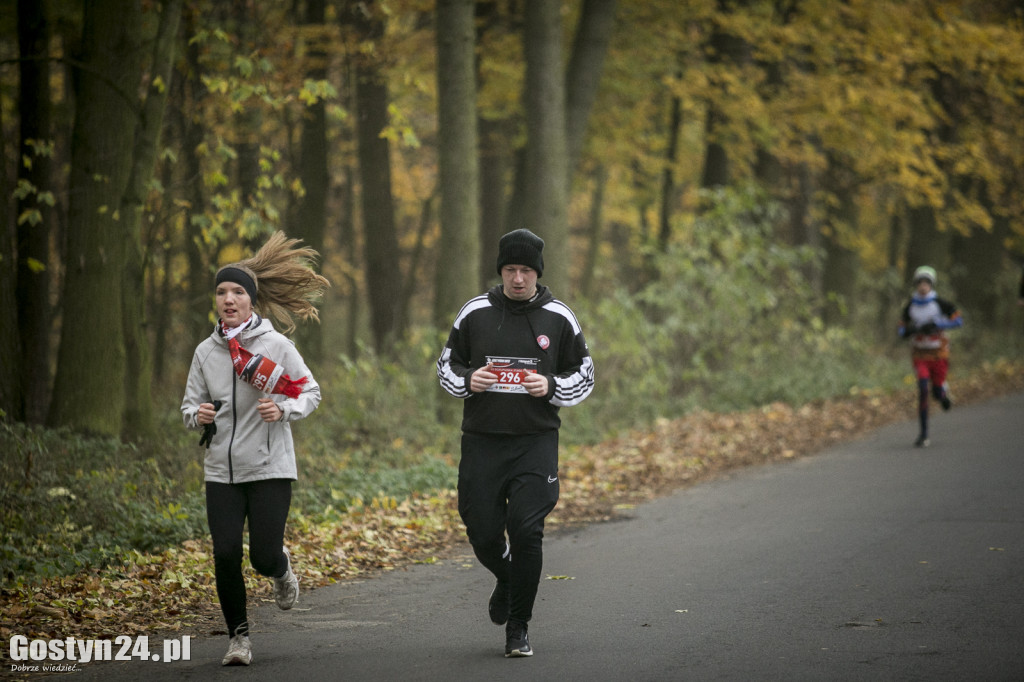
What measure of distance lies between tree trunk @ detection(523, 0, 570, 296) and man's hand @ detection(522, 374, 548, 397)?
972 cm

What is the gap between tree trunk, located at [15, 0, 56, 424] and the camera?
12.1 meters

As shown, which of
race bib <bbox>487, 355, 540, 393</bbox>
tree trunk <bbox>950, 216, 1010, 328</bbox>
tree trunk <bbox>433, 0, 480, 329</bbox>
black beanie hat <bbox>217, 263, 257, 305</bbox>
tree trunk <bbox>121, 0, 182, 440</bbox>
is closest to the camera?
black beanie hat <bbox>217, 263, 257, 305</bbox>

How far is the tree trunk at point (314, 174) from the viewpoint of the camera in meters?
15.6

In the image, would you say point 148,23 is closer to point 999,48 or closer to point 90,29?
point 90,29

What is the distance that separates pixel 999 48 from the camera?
20594 millimetres

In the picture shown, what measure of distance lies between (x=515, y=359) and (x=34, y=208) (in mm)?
8969

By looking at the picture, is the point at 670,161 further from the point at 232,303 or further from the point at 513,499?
the point at 232,303

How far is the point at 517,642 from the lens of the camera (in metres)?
5.59

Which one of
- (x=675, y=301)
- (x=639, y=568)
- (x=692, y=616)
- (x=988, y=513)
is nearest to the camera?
(x=692, y=616)

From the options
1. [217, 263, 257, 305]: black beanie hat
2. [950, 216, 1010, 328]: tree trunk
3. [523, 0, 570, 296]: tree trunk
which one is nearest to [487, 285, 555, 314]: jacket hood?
[217, 263, 257, 305]: black beanie hat

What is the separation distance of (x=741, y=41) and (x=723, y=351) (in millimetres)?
7120

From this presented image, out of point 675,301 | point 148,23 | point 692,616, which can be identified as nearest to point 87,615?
point 692,616

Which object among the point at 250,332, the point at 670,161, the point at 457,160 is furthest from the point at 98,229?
the point at 670,161

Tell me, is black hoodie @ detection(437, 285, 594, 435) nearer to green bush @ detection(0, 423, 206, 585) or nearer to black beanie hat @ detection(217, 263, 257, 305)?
black beanie hat @ detection(217, 263, 257, 305)
